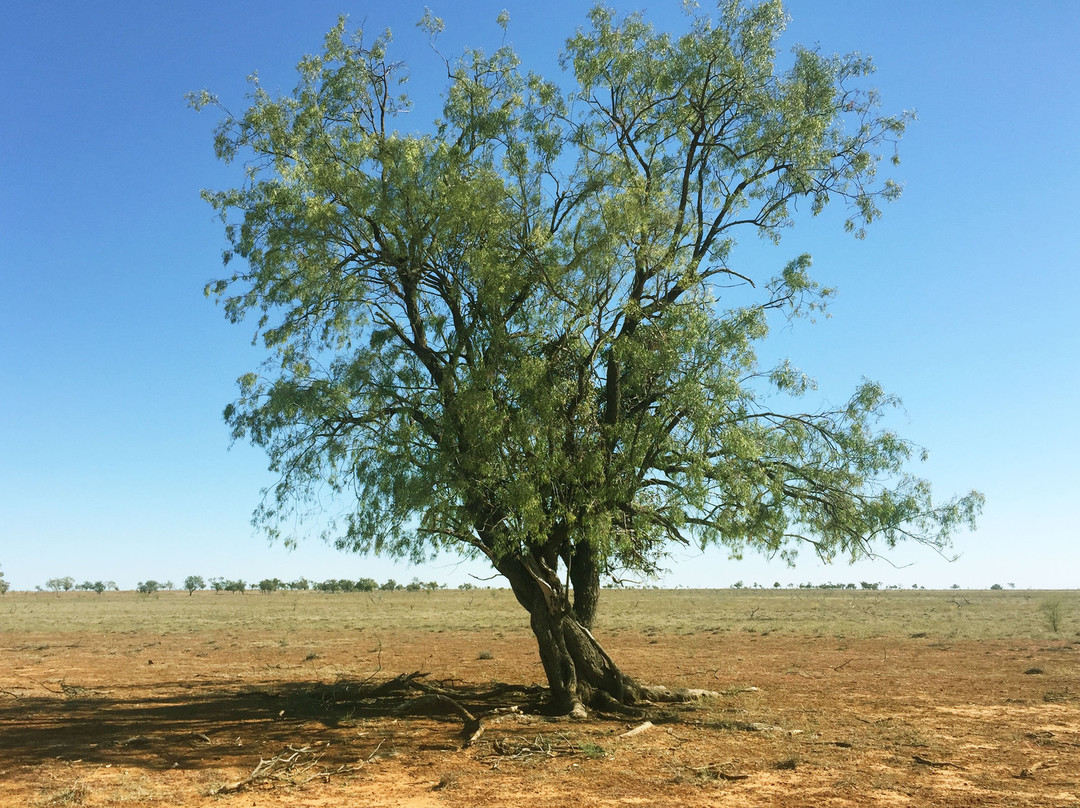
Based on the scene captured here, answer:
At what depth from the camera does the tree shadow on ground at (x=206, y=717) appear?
11555mm

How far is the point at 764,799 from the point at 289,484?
30.3 ft

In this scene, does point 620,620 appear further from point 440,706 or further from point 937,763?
point 937,763

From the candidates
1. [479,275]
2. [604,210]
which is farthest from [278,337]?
[604,210]

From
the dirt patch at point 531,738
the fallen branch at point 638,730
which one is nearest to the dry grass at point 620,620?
the dirt patch at point 531,738

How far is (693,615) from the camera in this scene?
48812 mm

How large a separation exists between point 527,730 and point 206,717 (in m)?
6.06

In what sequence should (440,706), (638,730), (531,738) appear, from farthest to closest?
(440,706) → (638,730) → (531,738)

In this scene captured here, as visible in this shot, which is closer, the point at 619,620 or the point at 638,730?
the point at 638,730

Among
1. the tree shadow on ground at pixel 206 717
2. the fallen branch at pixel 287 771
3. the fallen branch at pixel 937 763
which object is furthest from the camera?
the tree shadow on ground at pixel 206 717

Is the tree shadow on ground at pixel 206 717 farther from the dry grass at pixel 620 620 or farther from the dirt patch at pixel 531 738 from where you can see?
the dry grass at pixel 620 620

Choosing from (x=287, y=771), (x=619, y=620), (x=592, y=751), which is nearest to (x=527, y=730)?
(x=592, y=751)

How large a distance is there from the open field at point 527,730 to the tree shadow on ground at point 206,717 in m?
0.07

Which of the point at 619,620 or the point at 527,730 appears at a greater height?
the point at 527,730

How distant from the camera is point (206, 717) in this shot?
48.1 ft
